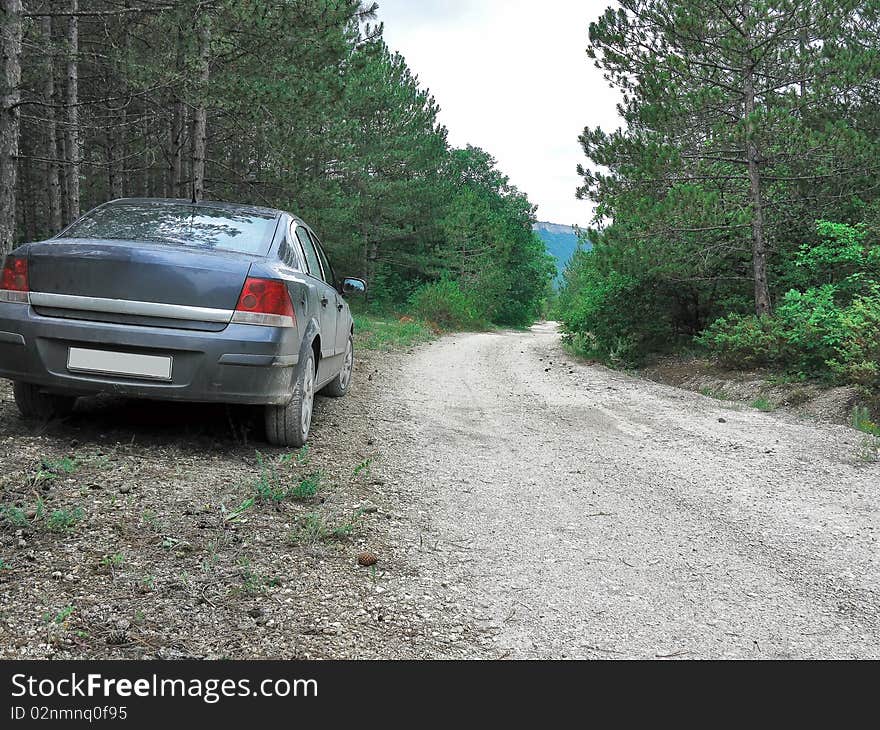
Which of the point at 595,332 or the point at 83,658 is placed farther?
the point at 595,332

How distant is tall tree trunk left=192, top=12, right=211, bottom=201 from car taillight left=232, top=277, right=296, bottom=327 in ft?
9.26

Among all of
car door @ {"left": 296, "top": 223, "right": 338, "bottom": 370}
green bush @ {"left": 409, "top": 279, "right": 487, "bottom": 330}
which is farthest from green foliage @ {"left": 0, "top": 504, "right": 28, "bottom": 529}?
green bush @ {"left": 409, "top": 279, "right": 487, "bottom": 330}

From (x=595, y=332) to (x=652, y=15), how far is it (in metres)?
6.82

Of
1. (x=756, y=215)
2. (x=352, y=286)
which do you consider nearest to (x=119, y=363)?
(x=352, y=286)

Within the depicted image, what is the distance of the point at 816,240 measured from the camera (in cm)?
1256

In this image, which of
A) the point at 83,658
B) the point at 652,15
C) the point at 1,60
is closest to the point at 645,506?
the point at 83,658

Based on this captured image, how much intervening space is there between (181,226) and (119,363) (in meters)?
1.26

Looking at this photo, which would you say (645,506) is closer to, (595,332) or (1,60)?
(1,60)

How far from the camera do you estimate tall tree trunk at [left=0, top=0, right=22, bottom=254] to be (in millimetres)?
7965

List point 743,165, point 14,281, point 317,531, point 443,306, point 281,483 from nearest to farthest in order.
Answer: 1. point 317,531
2. point 281,483
3. point 14,281
4. point 743,165
5. point 443,306

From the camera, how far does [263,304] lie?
449cm

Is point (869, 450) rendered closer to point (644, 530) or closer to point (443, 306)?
point (644, 530)

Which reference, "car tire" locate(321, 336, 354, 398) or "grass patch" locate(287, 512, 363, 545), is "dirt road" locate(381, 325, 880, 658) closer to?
"grass patch" locate(287, 512, 363, 545)

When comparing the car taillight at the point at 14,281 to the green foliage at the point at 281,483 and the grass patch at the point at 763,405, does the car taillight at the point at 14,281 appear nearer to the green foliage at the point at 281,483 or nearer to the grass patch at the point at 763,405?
→ the green foliage at the point at 281,483
